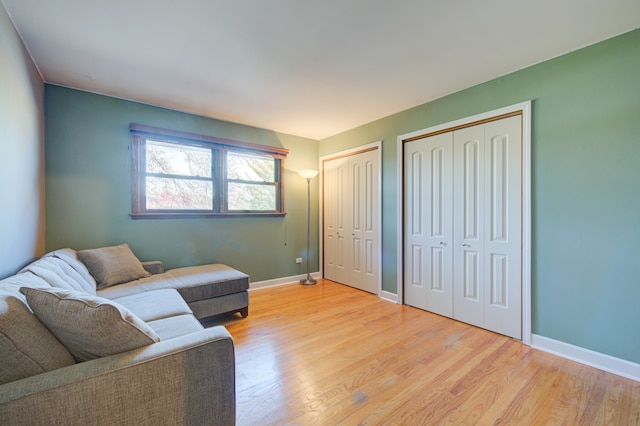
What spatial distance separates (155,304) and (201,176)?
6.48 ft

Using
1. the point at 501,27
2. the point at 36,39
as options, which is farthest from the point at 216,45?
the point at 501,27

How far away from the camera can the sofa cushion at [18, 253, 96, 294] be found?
62.6 inches

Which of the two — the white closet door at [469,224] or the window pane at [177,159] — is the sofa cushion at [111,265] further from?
the white closet door at [469,224]

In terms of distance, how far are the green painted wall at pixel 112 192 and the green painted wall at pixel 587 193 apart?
11.1 ft

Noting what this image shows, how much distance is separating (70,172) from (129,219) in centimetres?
72

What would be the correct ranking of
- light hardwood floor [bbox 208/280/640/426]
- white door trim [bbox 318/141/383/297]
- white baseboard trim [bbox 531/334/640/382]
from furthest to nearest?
1. white door trim [bbox 318/141/383/297]
2. white baseboard trim [bbox 531/334/640/382]
3. light hardwood floor [bbox 208/280/640/426]

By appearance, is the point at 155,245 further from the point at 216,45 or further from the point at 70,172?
the point at 216,45

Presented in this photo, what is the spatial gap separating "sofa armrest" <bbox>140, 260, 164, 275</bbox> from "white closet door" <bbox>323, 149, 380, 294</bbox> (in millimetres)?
2529

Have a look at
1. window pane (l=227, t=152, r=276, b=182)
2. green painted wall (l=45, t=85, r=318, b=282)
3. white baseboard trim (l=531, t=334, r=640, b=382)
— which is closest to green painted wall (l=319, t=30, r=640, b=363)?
white baseboard trim (l=531, t=334, r=640, b=382)

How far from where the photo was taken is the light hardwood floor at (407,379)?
1.54m

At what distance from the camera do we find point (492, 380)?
6.09 feet

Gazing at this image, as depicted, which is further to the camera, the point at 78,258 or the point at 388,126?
the point at 388,126

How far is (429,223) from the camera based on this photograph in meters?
3.14

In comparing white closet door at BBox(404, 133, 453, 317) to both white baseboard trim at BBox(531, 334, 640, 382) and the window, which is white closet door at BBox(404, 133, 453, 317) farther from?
→ the window
